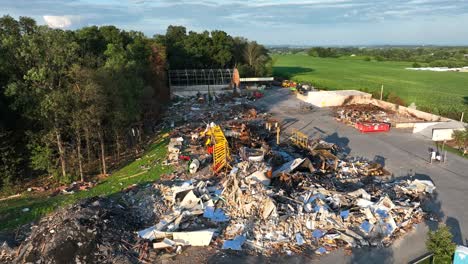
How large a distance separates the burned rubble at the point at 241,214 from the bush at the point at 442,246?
1709 millimetres

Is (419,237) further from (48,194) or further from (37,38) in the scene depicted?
(37,38)

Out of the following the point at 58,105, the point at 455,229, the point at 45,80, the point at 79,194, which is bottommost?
the point at 455,229

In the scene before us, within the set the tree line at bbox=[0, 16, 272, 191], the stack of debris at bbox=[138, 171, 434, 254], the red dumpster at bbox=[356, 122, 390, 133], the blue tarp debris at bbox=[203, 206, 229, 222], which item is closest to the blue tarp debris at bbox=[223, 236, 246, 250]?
the stack of debris at bbox=[138, 171, 434, 254]

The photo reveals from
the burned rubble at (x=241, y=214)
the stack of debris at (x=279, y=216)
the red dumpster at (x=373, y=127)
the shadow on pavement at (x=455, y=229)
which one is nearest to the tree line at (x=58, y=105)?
the burned rubble at (x=241, y=214)

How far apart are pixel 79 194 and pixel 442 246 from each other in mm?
14809

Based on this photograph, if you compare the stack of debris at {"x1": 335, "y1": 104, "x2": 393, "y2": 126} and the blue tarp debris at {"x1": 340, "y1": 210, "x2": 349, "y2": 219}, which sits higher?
the stack of debris at {"x1": 335, "y1": 104, "x2": 393, "y2": 126}

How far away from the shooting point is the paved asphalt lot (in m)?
11.0

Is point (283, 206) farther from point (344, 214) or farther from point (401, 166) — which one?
point (401, 166)

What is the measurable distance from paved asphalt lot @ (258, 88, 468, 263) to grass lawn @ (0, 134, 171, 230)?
9705mm

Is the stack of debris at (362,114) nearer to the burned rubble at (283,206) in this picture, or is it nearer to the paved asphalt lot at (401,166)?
the paved asphalt lot at (401,166)

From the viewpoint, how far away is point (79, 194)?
53.9 ft

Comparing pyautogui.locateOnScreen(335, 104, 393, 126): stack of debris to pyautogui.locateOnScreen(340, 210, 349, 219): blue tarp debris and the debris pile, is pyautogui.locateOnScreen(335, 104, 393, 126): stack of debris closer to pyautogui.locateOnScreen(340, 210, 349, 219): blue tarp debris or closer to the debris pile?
pyautogui.locateOnScreen(340, 210, 349, 219): blue tarp debris

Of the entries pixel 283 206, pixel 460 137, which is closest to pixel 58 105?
pixel 283 206

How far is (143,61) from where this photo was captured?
29.8 metres
